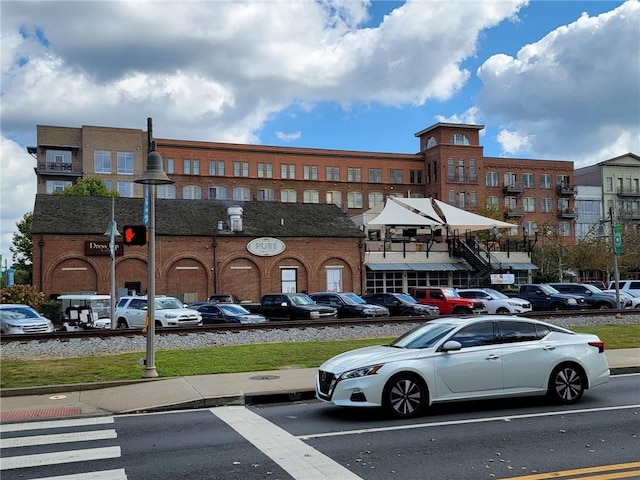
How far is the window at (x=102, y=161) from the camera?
7381 cm

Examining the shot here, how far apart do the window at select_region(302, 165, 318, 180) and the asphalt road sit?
253 ft

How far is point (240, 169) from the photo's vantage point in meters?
84.5

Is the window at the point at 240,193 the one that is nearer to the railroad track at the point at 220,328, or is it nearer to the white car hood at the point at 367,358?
the railroad track at the point at 220,328

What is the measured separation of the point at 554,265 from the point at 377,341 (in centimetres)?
4787

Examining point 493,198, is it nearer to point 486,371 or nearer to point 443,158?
point 443,158

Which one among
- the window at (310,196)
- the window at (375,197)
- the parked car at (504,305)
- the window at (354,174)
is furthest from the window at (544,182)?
the parked car at (504,305)

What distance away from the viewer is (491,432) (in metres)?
8.51

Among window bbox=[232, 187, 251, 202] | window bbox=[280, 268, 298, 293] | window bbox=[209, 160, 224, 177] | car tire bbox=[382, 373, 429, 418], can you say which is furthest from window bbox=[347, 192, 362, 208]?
car tire bbox=[382, 373, 429, 418]

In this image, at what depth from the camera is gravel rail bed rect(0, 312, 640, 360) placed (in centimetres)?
1833

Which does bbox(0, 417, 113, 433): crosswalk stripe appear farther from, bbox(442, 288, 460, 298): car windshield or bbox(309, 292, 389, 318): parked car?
bbox(442, 288, 460, 298): car windshield

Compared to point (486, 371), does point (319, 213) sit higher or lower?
higher

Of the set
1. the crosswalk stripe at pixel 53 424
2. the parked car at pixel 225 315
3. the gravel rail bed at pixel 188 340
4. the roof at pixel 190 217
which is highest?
the roof at pixel 190 217

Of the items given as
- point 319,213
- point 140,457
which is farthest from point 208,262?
point 140,457

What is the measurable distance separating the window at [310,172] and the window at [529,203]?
28.6 metres
